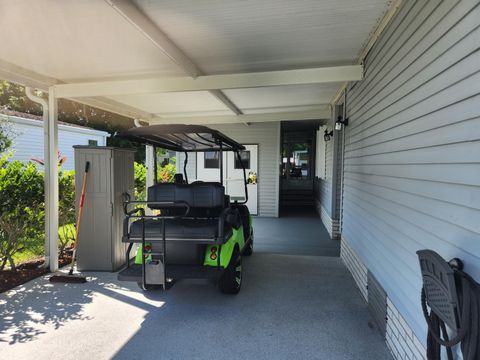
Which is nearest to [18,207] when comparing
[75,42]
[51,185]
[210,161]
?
[51,185]

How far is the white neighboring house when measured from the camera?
29.5 feet

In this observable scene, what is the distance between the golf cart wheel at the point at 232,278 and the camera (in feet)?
10.5

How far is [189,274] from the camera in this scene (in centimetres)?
284

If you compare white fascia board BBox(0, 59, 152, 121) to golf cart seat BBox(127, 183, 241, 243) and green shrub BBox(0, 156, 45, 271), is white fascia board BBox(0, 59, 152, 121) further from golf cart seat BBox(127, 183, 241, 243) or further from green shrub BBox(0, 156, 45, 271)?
golf cart seat BBox(127, 183, 241, 243)

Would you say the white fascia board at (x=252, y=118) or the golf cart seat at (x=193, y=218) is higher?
the white fascia board at (x=252, y=118)

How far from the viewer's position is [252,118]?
661 centimetres

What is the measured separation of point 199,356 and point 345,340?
→ 1.22 m

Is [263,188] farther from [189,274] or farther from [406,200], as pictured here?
[406,200]

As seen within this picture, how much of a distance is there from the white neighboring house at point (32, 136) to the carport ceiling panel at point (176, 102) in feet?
11.1

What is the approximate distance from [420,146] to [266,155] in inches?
252

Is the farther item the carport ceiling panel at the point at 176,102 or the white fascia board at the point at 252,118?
the white fascia board at the point at 252,118

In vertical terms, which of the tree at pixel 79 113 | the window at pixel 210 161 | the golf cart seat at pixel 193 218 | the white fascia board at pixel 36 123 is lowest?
the golf cart seat at pixel 193 218

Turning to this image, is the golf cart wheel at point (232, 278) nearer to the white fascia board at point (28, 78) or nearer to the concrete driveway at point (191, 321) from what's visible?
the concrete driveway at point (191, 321)

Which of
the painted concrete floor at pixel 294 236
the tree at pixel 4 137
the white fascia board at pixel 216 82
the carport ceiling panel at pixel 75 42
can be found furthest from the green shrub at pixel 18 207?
the tree at pixel 4 137
